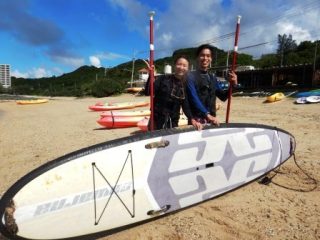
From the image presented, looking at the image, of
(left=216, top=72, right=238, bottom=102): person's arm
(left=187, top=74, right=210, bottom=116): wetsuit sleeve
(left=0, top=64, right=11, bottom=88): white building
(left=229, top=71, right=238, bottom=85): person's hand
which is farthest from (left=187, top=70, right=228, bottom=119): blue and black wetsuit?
(left=0, top=64, right=11, bottom=88): white building

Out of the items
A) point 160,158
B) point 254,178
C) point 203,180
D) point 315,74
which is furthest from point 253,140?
point 315,74

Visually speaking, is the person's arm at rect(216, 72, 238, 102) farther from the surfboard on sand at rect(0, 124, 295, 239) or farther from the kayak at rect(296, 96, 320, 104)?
the kayak at rect(296, 96, 320, 104)

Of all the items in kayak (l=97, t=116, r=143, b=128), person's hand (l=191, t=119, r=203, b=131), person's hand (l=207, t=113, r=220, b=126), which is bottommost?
kayak (l=97, t=116, r=143, b=128)

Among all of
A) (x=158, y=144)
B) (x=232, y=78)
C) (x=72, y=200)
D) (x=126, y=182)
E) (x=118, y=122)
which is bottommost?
(x=118, y=122)

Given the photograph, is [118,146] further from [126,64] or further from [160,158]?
[126,64]

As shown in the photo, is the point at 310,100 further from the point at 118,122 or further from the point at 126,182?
the point at 126,182

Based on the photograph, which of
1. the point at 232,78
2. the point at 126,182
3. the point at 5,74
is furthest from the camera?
the point at 5,74

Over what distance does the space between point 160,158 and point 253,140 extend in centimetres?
169

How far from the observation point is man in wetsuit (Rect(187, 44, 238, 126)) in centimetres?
455

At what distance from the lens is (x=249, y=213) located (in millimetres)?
4348

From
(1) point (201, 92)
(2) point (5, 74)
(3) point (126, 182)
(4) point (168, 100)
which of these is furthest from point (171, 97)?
(2) point (5, 74)

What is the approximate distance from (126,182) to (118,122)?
345 inches

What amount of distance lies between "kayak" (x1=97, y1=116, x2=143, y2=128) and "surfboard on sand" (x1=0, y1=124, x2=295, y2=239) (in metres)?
7.93

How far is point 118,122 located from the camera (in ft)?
41.1
